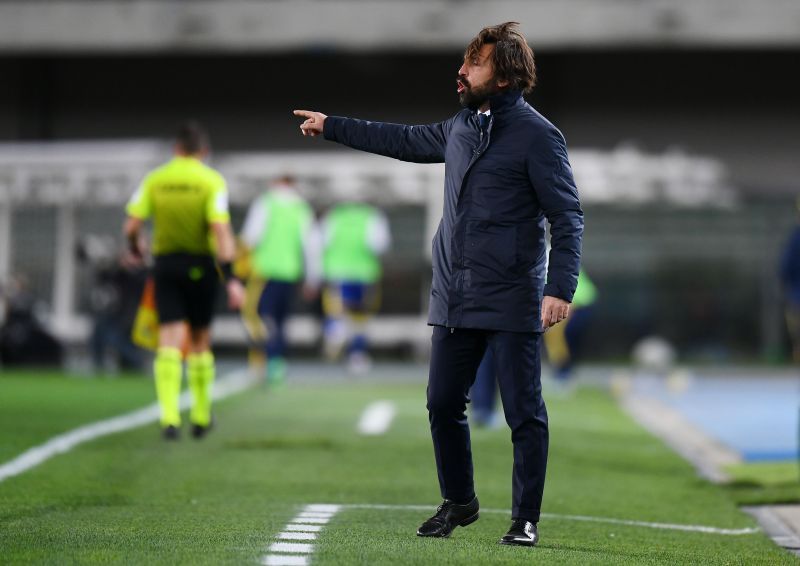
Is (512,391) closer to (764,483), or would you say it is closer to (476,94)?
(476,94)

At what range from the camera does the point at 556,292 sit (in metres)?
6.30

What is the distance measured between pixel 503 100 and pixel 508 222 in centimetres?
47

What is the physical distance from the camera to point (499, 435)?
41.3 feet

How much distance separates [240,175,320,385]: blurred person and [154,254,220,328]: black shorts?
6247 millimetres

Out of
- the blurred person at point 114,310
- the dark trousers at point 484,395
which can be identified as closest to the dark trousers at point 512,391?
the dark trousers at point 484,395

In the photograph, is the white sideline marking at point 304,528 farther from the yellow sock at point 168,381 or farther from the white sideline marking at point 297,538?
the yellow sock at point 168,381

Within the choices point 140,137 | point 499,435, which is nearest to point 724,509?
point 499,435

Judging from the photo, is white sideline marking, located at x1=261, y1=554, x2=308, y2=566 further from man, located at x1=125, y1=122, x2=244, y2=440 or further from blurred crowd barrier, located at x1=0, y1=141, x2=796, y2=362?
blurred crowd barrier, located at x1=0, y1=141, x2=796, y2=362

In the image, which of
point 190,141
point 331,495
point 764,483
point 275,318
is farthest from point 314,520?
point 275,318

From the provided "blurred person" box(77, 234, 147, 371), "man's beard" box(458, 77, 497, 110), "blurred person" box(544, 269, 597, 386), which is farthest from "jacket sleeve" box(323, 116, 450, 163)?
"blurred person" box(77, 234, 147, 371)

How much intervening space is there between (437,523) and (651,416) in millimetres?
9267

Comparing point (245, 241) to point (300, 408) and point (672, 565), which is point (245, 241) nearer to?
point (300, 408)

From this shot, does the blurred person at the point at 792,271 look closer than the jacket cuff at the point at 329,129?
No

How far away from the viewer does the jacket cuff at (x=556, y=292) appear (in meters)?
6.30
